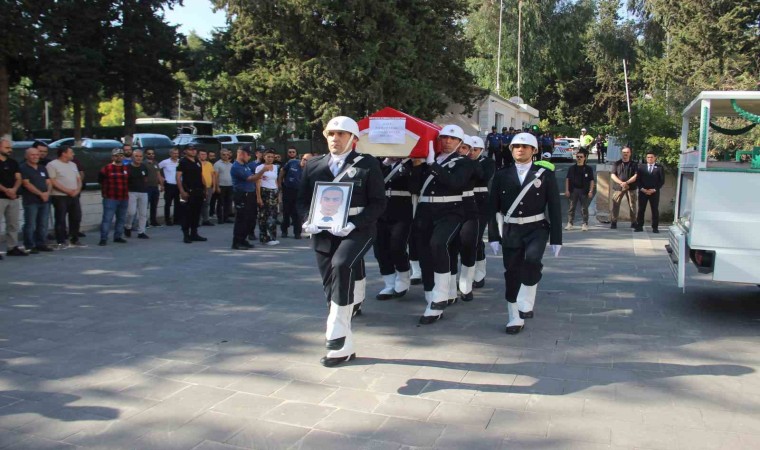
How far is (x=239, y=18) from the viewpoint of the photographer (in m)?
28.6

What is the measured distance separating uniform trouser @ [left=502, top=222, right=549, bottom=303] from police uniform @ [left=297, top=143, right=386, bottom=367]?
1.57 m

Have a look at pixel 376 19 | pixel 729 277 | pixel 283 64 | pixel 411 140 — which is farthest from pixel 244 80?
pixel 729 277

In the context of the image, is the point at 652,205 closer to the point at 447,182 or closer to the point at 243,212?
the point at 243,212

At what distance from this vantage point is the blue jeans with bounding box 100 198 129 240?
12.2 meters

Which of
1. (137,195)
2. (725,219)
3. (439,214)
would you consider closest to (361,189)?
(439,214)

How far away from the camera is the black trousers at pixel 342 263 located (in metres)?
5.50

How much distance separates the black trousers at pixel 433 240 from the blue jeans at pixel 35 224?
715 centimetres

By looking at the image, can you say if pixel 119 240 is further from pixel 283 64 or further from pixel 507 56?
pixel 507 56

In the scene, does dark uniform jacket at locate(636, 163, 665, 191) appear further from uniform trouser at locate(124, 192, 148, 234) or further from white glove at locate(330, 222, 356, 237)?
white glove at locate(330, 222, 356, 237)

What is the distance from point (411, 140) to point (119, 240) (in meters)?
7.42

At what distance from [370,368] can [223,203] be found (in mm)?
11307

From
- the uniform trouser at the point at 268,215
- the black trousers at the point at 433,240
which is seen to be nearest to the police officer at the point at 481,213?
the black trousers at the point at 433,240

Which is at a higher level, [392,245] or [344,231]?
[344,231]

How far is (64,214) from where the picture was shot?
11750mm
